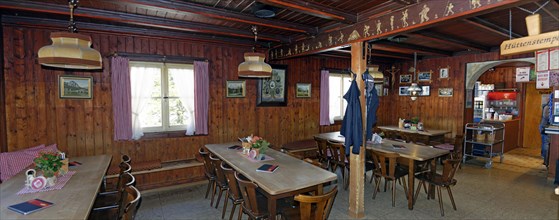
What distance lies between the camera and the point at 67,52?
2.11 m

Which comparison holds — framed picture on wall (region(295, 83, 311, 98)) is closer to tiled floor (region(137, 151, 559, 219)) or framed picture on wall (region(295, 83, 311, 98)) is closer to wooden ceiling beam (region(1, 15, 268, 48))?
wooden ceiling beam (region(1, 15, 268, 48))

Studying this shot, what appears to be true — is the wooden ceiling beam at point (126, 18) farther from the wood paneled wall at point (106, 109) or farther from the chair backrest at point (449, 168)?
the chair backrest at point (449, 168)

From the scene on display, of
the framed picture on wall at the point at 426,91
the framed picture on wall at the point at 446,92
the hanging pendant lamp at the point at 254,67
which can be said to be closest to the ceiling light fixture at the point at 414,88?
the framed picture on wall at the point at 426,91

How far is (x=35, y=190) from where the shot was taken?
2.39 meters

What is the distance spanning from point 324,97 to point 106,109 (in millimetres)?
4238

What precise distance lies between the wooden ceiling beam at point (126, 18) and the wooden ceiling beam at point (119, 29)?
483 millimetres

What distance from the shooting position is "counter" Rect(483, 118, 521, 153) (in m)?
7.07

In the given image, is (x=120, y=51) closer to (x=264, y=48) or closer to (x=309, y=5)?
(x=264, y=48)

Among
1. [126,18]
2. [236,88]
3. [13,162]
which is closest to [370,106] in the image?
[236,88]

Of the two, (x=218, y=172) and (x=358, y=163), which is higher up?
(x=358, y=163)

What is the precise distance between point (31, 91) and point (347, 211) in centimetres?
458

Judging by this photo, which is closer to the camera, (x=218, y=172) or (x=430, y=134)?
(x=218, y=172)

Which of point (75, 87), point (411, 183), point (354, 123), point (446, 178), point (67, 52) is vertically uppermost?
point (67, 52)

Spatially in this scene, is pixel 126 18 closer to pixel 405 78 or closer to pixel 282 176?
pixel 282 176
